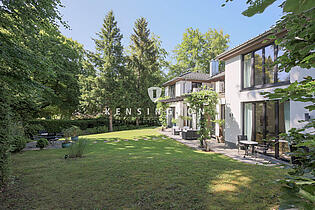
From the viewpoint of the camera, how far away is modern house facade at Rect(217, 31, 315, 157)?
7.96 metres

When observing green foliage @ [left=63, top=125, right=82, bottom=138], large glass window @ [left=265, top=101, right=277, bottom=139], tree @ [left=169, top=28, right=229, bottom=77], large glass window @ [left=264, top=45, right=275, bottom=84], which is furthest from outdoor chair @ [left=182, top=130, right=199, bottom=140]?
tree @ [left=169, top=28, right=229, bottom=77]

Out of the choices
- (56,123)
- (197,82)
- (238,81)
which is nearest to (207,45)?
(197,82)

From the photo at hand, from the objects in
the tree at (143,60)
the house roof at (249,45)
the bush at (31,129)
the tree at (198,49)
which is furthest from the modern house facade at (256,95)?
the tree at (198,49)

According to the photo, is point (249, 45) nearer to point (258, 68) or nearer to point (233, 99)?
point (258, 68)

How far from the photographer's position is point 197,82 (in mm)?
20625

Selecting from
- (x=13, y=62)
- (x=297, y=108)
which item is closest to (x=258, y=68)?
(x=297, y=108)

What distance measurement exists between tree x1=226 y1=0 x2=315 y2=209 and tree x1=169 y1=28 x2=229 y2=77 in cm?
3276

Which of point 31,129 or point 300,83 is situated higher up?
point 300,83

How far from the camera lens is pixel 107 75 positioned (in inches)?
915

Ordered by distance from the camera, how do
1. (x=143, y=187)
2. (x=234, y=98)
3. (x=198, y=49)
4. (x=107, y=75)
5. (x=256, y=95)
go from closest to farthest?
(x=143, y=187) → (x=256, y=95) → (x=234, y=98) → (x=107, y=75) → (x=198, y=49)

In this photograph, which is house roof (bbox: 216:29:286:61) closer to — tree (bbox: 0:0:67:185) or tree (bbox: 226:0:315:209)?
tree (bbox: 226:0:315:209)

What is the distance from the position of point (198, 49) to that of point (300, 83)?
1395 inches

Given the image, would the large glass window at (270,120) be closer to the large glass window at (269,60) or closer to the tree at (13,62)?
the large glass window at (269,60)

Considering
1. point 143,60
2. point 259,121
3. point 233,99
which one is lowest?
point 259,121
